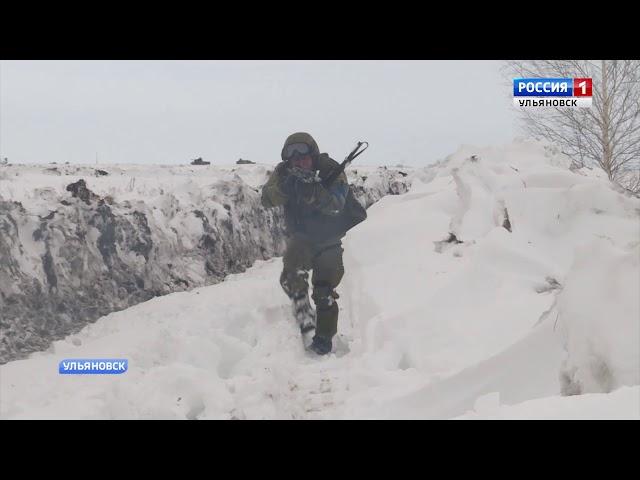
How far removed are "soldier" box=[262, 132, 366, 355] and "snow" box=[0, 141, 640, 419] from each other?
0.32 meters

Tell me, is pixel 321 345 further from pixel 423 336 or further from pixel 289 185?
pixel 289 185

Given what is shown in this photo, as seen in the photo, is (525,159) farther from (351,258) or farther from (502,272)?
(502,272)

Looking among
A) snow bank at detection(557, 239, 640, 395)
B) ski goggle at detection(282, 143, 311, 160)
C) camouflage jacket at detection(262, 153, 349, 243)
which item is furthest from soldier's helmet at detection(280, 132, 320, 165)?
snow bank at detection(557, 239, 640, 395)

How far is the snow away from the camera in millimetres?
2594

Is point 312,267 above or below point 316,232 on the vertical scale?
below

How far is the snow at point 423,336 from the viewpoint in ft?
8.51

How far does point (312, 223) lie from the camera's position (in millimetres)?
5094

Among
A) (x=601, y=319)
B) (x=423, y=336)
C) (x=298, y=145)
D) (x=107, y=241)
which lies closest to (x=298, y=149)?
(x=298, y=145)

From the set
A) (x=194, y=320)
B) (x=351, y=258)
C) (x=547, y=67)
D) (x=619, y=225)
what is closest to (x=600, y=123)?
(x=547, y=67)

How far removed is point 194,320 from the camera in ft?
18.0

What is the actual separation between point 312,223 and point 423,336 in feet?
5.29

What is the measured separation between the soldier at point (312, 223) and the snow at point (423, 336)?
1.04 ft
